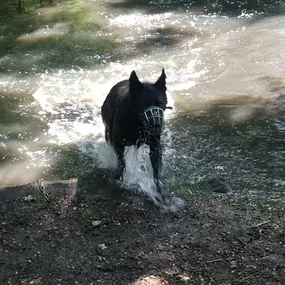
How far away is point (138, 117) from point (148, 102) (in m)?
0.27

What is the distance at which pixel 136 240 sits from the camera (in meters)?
4.81

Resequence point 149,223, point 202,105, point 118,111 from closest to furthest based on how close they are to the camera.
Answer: point 149,223
point 118,111
point 202,105

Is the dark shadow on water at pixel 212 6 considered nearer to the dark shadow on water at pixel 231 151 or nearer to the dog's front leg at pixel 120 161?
the dark shadow on water at pixel 231 151

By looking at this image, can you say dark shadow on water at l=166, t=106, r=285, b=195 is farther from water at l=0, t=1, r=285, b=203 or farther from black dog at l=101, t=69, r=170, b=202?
black dog at l=101, t=69, r=170, b=202

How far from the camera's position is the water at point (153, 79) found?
6.51 m

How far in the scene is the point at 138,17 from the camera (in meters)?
13.5

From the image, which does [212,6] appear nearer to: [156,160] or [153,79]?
[153,79]

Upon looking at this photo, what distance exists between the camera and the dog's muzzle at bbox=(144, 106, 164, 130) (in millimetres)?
4980

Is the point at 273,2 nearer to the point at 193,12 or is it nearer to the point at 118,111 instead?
the point at 193,12

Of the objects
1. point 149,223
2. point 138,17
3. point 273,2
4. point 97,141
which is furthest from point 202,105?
point 273,2

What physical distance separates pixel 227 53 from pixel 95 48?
3269mm

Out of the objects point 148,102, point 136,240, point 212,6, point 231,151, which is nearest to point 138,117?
point 148,102

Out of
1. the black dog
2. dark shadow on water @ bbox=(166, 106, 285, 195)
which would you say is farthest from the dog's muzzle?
dark shadow on water @ bbox=(166, 106, 285, 195)

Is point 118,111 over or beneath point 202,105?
over
